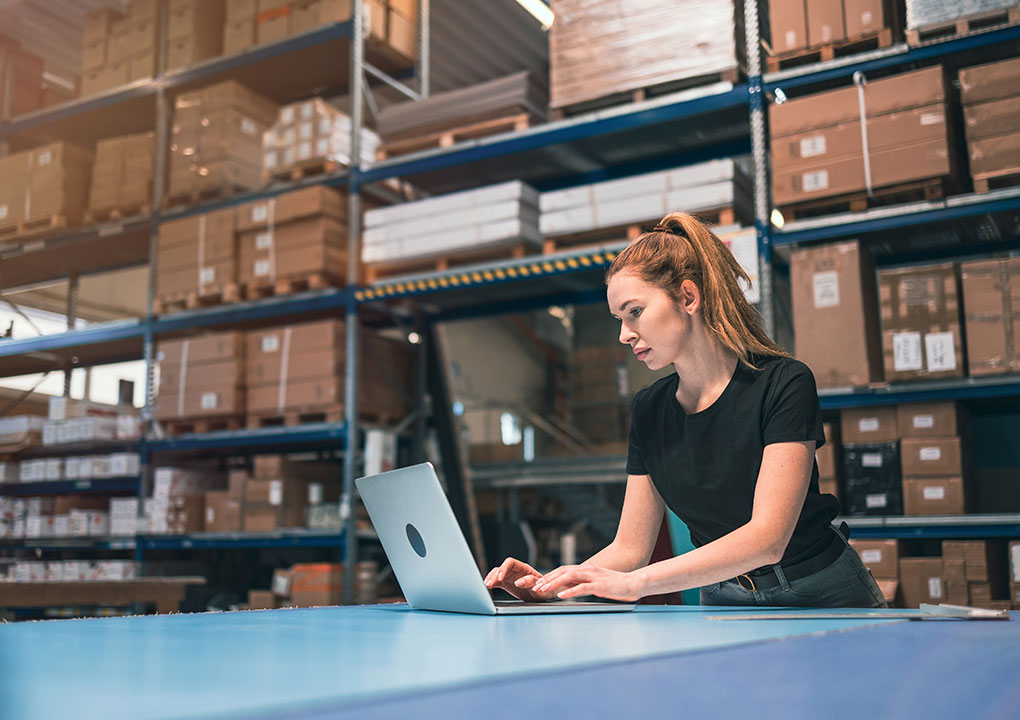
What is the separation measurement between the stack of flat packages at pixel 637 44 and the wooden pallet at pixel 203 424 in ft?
11.5

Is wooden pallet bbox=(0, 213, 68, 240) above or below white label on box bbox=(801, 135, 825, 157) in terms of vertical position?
above

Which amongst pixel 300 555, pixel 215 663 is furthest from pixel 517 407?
pixel 215 663

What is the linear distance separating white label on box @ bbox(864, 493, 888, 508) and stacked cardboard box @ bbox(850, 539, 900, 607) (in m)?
0.19

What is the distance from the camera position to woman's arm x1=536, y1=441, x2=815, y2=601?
6.03ft

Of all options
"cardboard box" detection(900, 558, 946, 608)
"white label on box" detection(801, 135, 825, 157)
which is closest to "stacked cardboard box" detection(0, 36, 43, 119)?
"white label on box" detection(801, 135, 825, 157)

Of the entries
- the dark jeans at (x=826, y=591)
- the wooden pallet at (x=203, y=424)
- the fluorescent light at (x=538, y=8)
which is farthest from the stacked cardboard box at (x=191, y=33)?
the dark jeans at (x=826, y=591)

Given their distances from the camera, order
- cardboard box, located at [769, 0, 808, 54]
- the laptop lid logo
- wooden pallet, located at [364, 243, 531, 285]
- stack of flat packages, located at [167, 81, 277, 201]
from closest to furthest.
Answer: the laptop lid logo → cardboard box, located at [769, 0, 808, 54] → wooden pallet, located at [364, 243, 531, 285] → stack of flat packages, located at [167, 81, 277, 201]

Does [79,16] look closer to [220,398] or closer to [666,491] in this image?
[220,398]

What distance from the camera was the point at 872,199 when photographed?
16.7 feet

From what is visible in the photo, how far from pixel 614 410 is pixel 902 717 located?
16.3 m

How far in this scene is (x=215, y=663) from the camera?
3.43 feet

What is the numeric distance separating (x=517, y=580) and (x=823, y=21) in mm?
4286

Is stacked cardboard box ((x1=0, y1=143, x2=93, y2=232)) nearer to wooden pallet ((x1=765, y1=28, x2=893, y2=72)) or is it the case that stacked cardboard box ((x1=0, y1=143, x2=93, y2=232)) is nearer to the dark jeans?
wooden pallet ((x1=765, y1=28, x2=893, y2=72))

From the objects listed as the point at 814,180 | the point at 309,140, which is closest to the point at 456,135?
the point at 309,140
